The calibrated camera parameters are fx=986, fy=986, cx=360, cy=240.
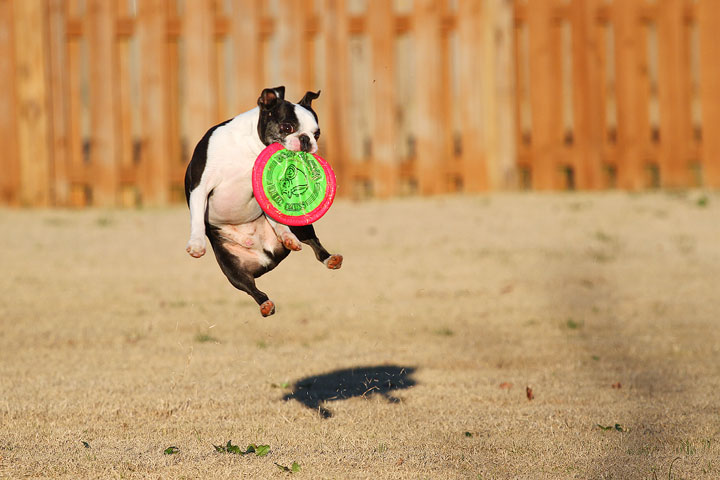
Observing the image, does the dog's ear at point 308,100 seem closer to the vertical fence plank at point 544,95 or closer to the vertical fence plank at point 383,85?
the vertical fence plank at point 383,85

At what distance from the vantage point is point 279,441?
617 centimetres

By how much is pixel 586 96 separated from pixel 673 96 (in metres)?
1.39

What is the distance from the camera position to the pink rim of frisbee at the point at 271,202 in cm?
564

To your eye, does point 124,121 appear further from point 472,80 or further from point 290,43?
point 472,80

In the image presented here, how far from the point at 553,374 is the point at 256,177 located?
12.4ft

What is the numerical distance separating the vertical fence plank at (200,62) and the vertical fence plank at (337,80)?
5.22 ft

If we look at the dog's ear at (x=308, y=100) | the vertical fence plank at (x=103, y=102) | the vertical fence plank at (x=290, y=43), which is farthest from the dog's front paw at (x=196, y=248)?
the vertical fence plank at (x=103, y=102)

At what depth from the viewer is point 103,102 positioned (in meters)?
14.0

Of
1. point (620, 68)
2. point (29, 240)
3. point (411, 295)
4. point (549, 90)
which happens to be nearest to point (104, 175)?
point (29, 240)

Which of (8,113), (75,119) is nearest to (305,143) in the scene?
(75,119)

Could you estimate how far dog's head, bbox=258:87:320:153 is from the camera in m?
5.74

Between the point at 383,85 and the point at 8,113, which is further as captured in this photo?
the point at 8,113

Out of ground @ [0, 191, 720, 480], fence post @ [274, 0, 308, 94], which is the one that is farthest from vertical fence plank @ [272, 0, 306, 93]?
ground @ [0, 191, 720, 480]

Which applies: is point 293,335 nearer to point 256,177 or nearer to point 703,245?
point 256,177
